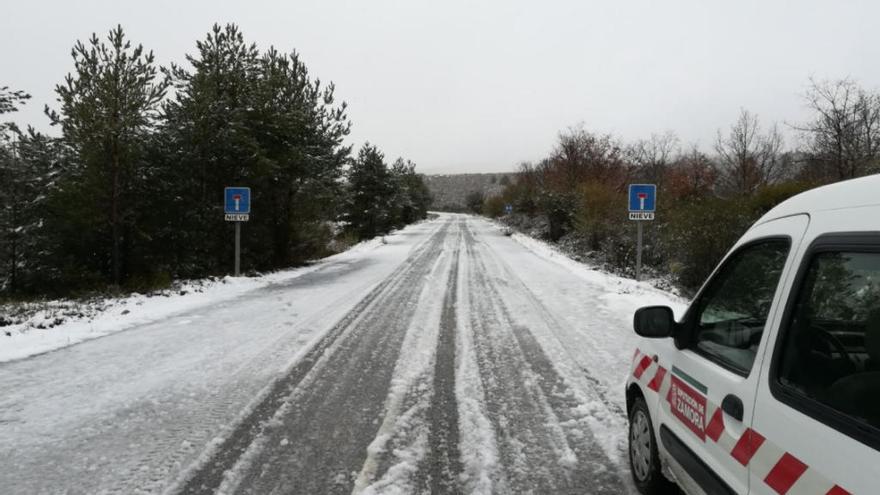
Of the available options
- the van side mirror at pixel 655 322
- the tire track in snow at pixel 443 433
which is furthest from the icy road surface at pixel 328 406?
the van side mirror at pixel 655 322

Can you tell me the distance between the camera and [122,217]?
550 inches

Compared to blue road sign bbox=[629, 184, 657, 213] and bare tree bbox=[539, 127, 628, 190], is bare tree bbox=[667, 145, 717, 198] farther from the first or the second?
blue road sign bbox=[629, 184, 657, 213]

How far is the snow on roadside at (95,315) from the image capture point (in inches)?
267

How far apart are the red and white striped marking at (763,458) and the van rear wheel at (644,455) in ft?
2.73

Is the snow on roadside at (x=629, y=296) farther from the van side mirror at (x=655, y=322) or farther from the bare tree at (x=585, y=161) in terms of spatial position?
the bare tree at (x=585, y=161)

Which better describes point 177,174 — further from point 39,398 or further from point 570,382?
point 570,382

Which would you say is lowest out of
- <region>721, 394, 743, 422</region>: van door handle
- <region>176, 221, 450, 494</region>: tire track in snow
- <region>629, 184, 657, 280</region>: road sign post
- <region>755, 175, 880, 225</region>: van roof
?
<region>176, 221, 450, 494</region>: tire track in snow

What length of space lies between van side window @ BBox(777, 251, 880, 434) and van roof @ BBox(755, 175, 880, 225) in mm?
173

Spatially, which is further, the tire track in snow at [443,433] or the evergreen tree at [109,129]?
the evergreen tree at [109,129]

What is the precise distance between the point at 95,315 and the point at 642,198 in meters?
12.3

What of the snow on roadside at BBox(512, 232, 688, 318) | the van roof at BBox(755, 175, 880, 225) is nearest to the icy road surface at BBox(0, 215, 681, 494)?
the snow on roadside at BBox(512, 232, 688, 318)

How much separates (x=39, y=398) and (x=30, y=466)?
5.41 feet

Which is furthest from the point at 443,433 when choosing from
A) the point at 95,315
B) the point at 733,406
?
the point at 95,315

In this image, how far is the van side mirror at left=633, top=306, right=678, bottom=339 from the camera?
9.02 feet
